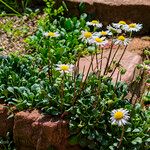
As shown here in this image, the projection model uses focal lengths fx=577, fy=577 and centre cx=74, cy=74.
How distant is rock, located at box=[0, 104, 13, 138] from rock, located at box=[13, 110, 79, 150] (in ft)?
0.45

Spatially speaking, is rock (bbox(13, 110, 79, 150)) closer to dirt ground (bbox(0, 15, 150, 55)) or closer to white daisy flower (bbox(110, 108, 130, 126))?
white daisy flower (bbox(110, 108, 130, 126))

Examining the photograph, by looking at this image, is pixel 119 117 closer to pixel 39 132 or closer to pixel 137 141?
pixel 137 141

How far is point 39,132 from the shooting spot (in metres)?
4.57

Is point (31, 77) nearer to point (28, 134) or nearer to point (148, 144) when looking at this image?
point (28, 134)

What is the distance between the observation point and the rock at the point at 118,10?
6020 millimetres

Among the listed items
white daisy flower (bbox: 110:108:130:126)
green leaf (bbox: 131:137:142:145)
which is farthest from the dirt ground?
white daisy flower (bbox: 110:108:130:126)

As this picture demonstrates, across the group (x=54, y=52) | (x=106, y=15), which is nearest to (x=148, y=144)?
(x=54, y=52)

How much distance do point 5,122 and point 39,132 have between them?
0.40m

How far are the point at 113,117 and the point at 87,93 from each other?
1.86 feet

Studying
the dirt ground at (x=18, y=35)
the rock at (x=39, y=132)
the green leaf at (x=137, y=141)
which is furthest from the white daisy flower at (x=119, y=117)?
the dirt ground at (x=18, y=35)

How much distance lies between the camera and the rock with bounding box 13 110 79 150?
14.7ft

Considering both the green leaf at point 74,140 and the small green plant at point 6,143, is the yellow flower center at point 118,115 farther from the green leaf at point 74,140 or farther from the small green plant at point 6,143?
the small green plant at point 6,143

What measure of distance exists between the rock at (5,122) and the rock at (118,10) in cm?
185

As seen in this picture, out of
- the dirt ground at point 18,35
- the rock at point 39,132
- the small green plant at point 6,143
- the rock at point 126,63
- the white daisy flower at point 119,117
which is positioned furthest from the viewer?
the dirt ground at point 18,35
